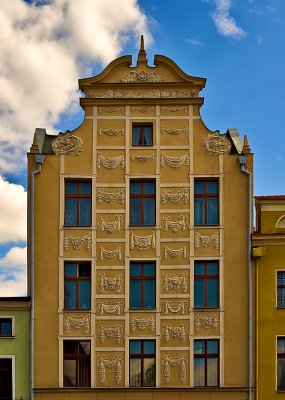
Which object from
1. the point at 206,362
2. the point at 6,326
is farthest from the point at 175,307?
the point at 6,326

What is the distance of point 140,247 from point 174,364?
4732 millimetres

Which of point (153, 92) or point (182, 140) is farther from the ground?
point (153, 92)

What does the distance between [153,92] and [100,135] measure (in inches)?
112

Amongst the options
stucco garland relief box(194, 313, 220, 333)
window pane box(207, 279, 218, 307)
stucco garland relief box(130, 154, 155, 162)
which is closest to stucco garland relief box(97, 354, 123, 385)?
stucco garland relief box(194, 313, 220, 333)

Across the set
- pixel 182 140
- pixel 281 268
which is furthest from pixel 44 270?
pixel 281 268

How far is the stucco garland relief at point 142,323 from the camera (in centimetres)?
2642

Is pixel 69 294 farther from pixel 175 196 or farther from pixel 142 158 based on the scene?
pixel 142 158

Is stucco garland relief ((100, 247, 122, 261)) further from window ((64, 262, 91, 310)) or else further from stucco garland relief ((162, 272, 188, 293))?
stucco garland relief ((162, 272, 188, 293))

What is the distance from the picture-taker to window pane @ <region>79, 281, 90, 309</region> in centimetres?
2670

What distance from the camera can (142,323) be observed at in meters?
26.4

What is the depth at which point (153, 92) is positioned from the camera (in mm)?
27953

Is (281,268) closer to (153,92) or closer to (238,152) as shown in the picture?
(238,152)

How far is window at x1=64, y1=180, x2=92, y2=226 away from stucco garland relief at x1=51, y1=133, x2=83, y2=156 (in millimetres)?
1233

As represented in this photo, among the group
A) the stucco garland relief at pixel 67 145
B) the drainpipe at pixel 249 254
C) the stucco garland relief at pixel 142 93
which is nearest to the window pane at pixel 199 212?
the drainpipe at pixel 249 254
